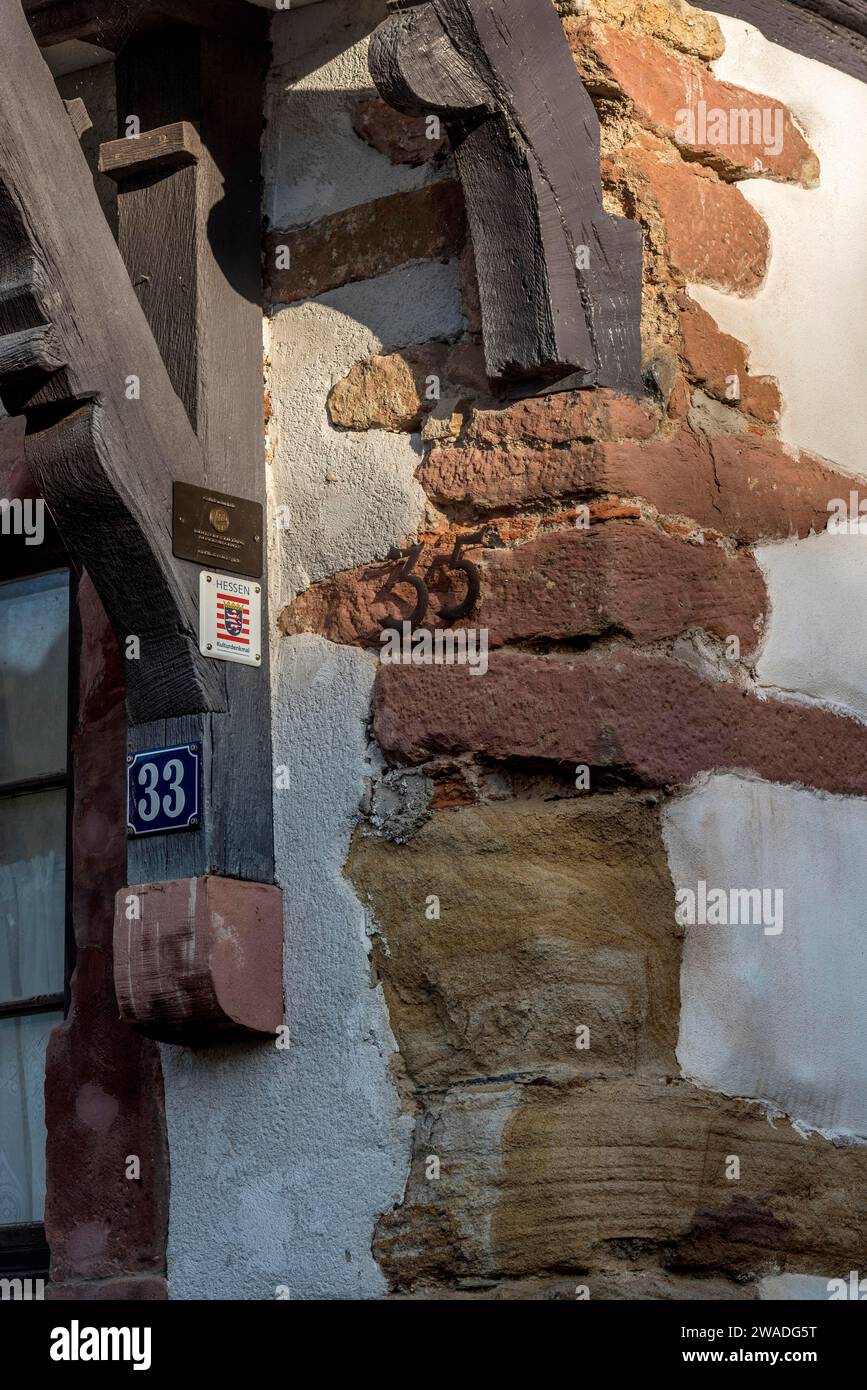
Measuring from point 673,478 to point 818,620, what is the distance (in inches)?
14.3

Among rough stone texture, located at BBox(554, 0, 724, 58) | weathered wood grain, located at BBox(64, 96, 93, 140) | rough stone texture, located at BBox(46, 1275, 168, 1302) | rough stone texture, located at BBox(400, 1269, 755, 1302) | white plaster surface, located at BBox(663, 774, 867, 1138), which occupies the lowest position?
rough stone texture, located at BBox(46, 1275, 168, 1302)

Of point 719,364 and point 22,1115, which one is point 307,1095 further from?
point 719,364

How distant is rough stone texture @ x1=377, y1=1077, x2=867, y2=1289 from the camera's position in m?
2.70

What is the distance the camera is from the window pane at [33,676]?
11.8 ft

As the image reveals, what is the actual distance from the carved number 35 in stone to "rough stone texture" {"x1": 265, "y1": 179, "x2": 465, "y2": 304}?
0.48 metres

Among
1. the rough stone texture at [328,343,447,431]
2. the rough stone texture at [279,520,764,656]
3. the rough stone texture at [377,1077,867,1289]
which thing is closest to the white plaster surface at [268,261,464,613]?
the rough stone texture at [328,343,447,431]

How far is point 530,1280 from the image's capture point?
2.71 m

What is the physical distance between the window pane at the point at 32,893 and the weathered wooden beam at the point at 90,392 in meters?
0.56

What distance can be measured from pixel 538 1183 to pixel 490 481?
1.02 m

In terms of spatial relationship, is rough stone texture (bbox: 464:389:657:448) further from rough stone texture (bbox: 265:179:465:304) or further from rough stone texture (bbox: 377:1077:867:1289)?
rough stone texture (bbox: 377:1077:867:1289)

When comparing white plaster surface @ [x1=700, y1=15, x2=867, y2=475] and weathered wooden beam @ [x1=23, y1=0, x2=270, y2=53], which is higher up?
weathered wooden beam @ [x1=23, y1=0, x2=270, y2=53]

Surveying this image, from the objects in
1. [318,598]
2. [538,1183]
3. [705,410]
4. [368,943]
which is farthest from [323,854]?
[705,410]

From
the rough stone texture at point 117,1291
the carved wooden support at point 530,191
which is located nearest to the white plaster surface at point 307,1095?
the rough stone texture at point 117,1291

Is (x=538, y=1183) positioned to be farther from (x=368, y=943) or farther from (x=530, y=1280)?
(x=368, y=943)
